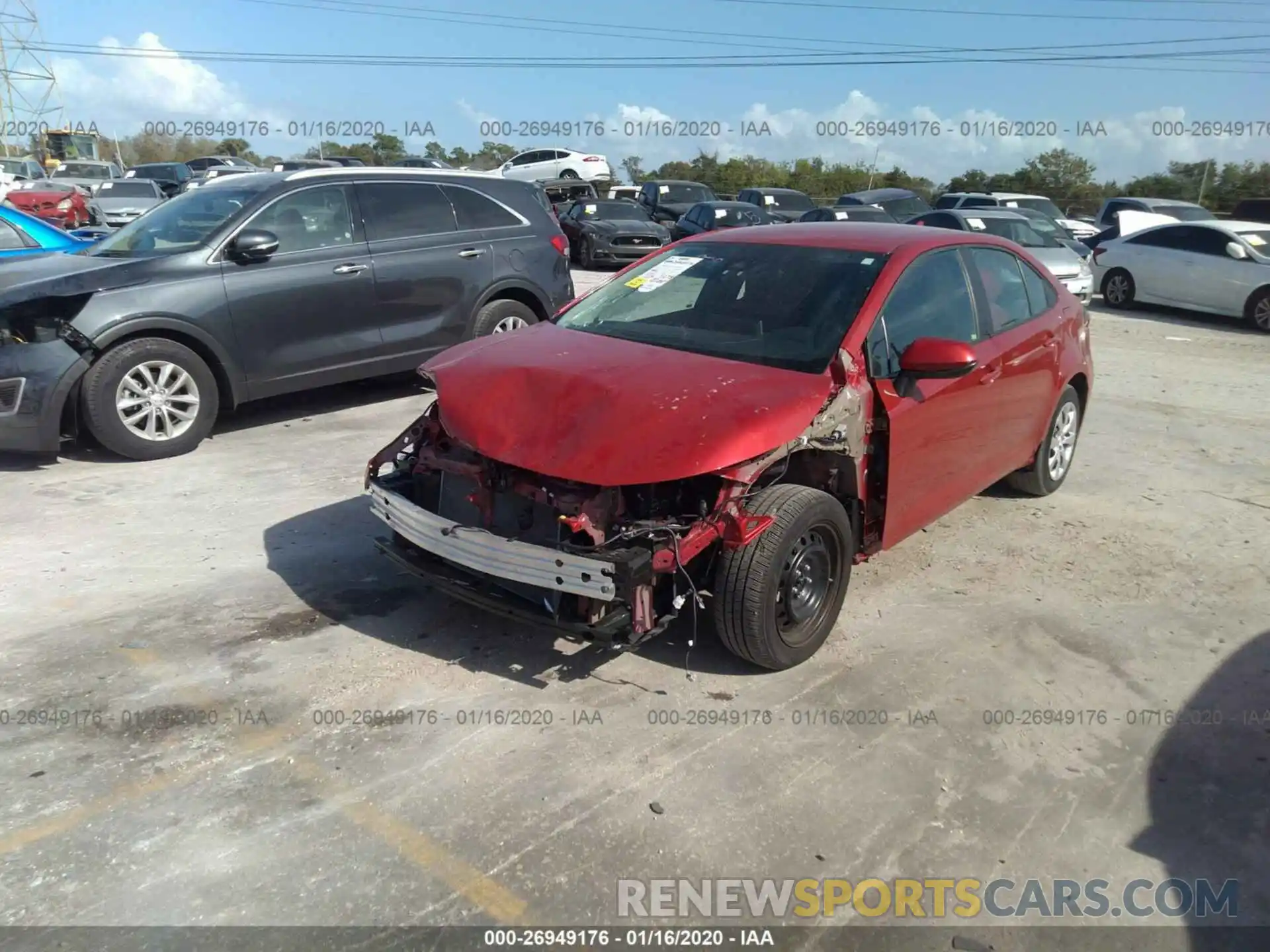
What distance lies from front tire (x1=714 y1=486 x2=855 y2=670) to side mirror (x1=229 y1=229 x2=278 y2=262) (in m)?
4.58

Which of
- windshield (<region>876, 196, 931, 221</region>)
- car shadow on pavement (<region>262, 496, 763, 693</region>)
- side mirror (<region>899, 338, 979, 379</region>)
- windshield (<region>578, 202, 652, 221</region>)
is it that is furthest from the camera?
windshield (<region>876, 196, 931, 221</region>)

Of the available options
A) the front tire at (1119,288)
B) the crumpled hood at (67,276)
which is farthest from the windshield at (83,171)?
the front tire at (1119,288)

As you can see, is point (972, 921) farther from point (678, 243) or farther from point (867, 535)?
point (678, 243)

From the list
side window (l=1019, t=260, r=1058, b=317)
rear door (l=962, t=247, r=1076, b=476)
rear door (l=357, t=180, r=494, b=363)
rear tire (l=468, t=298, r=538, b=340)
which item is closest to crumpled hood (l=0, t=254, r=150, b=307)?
rear door (l=357, t=180, r=494, b=363)

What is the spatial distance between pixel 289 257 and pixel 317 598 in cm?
353

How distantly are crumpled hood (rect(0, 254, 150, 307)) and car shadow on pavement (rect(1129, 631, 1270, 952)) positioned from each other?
6438mm

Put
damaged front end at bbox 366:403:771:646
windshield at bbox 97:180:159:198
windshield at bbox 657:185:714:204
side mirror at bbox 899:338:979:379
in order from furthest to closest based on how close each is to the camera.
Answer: windshield at bbox 657:185:714:204
windshield at bbox 97:180:159:198
side mirror at bbox 899:338:979:379
damaged front end at bbox 366:403:771:646

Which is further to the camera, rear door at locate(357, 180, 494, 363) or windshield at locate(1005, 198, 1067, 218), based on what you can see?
windshield at locate(1005, 198, 1067, 218)

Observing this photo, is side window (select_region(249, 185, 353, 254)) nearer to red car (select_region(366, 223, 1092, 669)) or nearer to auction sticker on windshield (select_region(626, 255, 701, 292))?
red car (select_region(366, 223, 1092, 669))

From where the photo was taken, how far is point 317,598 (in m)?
4.60

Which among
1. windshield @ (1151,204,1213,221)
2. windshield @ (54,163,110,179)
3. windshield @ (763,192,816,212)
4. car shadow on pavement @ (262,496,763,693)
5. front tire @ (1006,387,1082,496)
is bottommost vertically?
car shadow on pavement @ (262,496,763,693)

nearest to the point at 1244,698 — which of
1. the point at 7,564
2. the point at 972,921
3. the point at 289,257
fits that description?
the point at 972,921

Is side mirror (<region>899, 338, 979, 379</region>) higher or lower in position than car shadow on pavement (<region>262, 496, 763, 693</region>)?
higher

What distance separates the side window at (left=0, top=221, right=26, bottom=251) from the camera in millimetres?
8711
